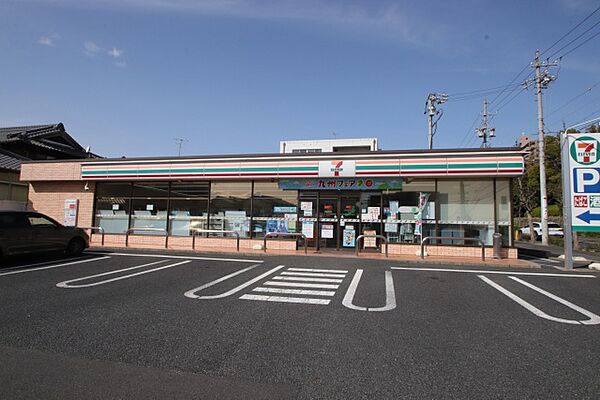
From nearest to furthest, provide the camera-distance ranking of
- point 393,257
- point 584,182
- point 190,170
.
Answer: point 584,182
point 393,257
point 190,170

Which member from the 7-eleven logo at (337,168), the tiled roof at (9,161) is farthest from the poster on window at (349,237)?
the tiled roof at (9,161)

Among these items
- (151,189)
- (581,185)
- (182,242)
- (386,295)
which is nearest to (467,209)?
(581,185)

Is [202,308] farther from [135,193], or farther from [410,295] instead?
[135,193]

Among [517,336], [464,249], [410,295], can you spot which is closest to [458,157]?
[464,249]

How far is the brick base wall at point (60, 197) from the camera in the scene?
16.6 metres

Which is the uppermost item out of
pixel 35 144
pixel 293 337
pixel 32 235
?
pixel 35 144

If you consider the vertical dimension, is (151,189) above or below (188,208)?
above

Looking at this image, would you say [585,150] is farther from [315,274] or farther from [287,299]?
[287,299]

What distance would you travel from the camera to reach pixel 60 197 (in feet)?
55.9

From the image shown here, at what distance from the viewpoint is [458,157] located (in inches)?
492

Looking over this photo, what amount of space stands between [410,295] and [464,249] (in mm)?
7132

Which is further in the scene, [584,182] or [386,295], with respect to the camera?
[584,182]

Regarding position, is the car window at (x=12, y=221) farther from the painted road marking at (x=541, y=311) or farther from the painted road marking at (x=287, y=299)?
the painted road marking at (x=541, y=311)

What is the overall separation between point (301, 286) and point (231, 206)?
8.46 m
